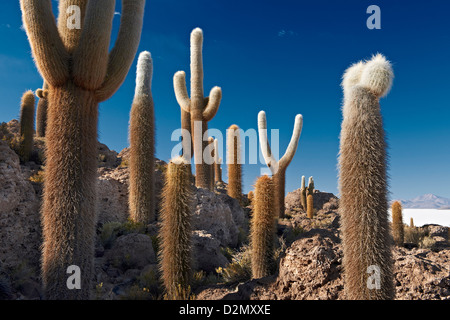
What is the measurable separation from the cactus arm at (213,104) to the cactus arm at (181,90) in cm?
100

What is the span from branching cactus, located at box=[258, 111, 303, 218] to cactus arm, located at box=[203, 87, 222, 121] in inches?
113

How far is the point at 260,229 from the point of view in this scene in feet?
22.0

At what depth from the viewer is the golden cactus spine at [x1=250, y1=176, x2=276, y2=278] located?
6.62 meters

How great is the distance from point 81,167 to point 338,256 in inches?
178

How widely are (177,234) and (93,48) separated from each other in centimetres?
363

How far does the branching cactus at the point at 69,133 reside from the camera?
219 inches

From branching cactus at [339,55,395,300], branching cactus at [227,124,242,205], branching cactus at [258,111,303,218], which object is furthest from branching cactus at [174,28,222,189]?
branching cactus at [339,55,395,300]

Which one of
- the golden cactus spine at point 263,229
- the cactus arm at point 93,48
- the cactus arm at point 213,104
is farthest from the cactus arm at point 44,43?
the cactus arm at point 213,104

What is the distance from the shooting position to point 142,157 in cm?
989

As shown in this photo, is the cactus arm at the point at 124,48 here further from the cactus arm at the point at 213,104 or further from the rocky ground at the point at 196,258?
the cactus arm at the point at 213,104

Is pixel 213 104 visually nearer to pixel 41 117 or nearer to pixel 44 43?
pixel 44 43

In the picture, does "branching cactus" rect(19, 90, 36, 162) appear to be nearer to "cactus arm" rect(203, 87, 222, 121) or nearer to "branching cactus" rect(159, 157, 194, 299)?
"cactus arm" rect(203, 87, 222, 121)

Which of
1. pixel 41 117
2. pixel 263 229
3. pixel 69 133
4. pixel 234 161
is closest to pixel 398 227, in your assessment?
pixel 234 161
